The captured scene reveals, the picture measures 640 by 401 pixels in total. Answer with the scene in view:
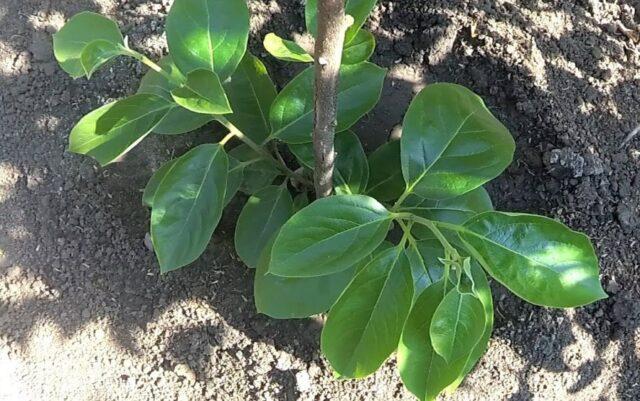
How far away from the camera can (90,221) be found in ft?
6.14

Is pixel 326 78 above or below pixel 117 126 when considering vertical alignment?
above

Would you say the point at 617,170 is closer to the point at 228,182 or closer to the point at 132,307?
the point at 228,182

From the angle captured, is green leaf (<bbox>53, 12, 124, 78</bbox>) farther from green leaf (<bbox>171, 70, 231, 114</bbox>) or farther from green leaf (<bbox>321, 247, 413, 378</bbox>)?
green leaf (<bbox>321, 247, 413, 378</bbox>)

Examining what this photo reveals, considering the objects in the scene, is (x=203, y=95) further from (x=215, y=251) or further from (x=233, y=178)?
(x=215, y=251)

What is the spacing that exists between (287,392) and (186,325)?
0.32 m

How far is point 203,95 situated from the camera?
128 cm

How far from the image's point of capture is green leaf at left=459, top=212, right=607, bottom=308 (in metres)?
1.18

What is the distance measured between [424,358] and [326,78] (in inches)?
22.1

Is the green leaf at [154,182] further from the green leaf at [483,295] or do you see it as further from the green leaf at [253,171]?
the green leaf at [483,295]

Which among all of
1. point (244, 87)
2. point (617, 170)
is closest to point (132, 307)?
point (244, 87)

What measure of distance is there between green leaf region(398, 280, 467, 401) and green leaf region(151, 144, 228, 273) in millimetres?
481

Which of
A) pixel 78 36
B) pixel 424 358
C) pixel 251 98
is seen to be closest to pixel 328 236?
pixel 424 358

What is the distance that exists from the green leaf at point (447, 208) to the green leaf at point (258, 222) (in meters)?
0.31

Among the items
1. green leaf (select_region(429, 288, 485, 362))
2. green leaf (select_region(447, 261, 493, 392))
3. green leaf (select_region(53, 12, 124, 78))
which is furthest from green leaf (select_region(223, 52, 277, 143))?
green leaf (select_region(429, 288, 485, 362))
